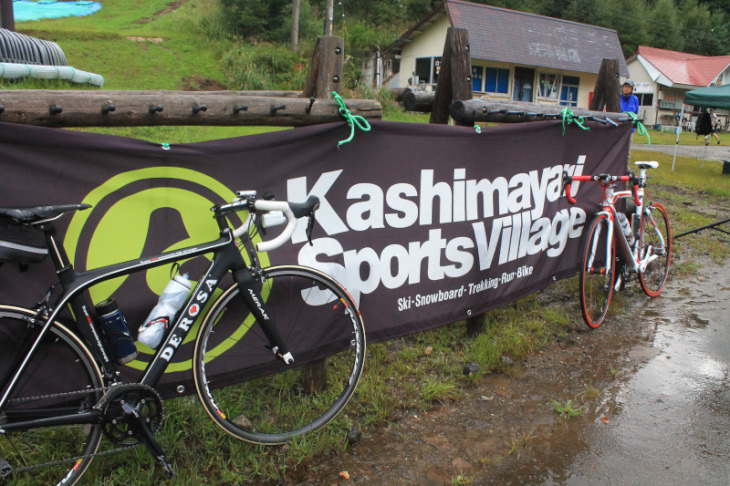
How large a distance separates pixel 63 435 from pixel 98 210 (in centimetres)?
124

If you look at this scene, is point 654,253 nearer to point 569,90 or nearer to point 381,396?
point 381,396

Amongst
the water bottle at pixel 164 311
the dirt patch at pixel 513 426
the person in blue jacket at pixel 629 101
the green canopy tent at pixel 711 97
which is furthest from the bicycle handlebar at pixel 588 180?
the green canopy tent at pixel 711 97

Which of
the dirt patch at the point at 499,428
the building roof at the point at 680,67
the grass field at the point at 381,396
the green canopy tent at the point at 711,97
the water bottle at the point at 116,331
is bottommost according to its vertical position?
the dirt patch at the point at 499,428

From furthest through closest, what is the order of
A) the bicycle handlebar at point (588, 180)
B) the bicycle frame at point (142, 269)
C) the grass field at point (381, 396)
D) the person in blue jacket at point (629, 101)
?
the person in blue jacket at point (629, 101) < the bicycle handlebar at point (588, 180) < the grass field at point (381, 396) < the bicycle frame at point (142, 269)

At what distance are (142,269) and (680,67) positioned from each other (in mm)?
57608

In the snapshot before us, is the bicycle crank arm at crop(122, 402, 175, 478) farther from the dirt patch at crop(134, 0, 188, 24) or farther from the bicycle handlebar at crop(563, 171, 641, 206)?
the dirt patch at crop(134, 0, 188, 24)

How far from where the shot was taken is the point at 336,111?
11.0 ft

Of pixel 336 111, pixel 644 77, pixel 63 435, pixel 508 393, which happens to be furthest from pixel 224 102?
pixel 644 77

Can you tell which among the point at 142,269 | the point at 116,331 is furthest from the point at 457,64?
the point at 116,331

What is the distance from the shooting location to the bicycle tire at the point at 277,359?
9.45 feet

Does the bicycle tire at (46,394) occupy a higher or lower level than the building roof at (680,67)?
lower

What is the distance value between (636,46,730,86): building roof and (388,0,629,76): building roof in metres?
8.08

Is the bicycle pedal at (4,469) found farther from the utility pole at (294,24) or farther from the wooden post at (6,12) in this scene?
the utility pole at (294,24)

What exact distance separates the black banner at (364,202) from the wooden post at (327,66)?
1.13 feet
